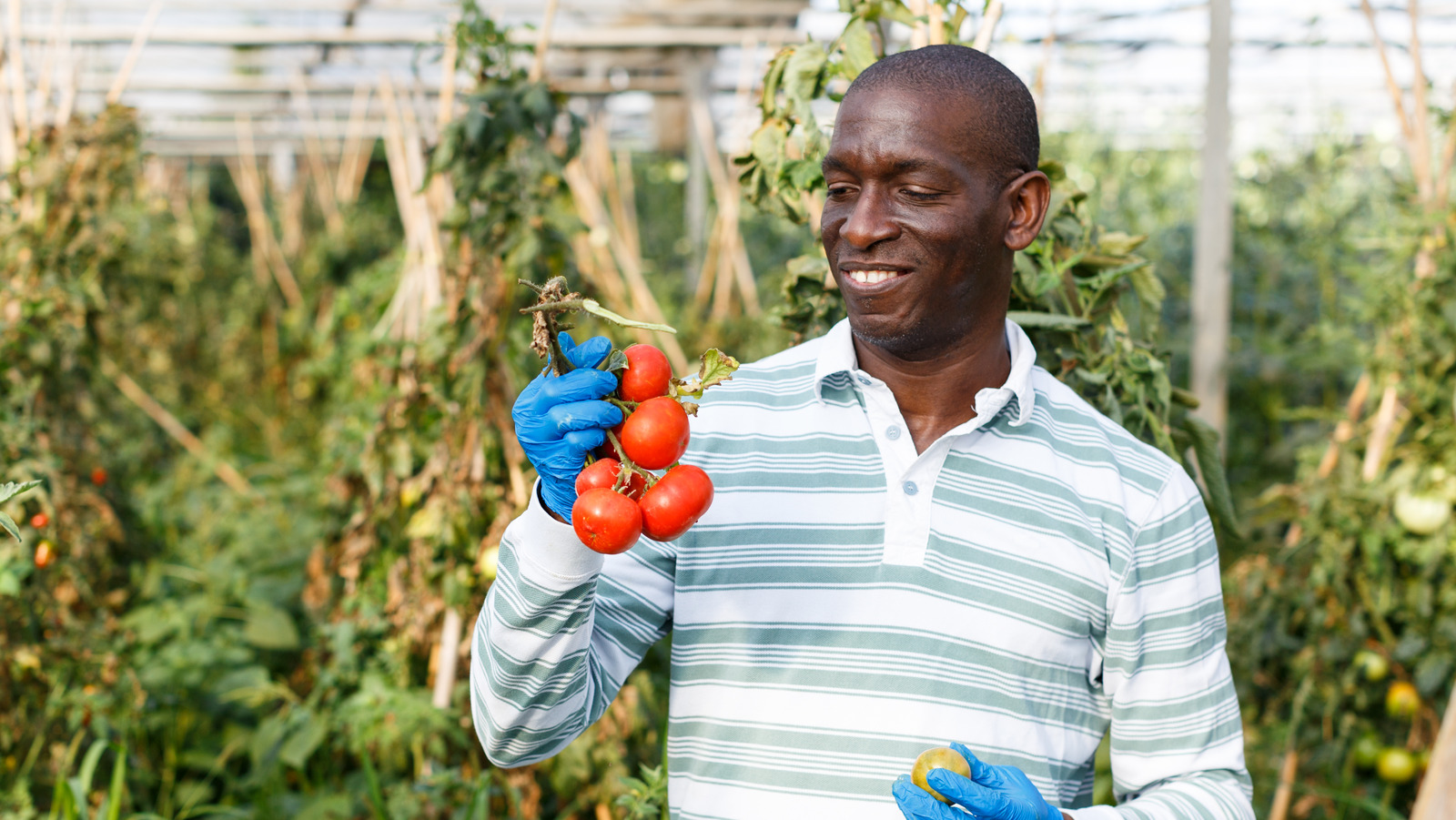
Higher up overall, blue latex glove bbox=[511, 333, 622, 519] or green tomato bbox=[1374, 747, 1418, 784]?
blue latex glove bbox=[511, 333, 622, 519]

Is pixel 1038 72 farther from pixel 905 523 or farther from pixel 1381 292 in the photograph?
pixel 1381 292

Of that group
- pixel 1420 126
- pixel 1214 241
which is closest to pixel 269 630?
pixel 1214 241

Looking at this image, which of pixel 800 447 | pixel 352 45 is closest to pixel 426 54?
pixel 352 45

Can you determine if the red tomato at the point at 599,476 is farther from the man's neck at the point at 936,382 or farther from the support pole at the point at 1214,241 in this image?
the support pole at the point at 1214,241

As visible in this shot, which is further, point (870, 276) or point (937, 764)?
point (870, 276)

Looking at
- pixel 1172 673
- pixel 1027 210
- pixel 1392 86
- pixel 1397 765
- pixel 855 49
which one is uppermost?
pixel 1392 86

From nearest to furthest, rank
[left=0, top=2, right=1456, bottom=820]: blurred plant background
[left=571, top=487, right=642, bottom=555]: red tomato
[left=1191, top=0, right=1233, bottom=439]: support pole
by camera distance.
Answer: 1. [left=571, top=487, right=642, bottom=555]: red tomato
2. [left=0, top=2, right=1456, bottom=820]: blurred plant background
3. [left=1191, top=0, right=1233, bottom=439]: support pole

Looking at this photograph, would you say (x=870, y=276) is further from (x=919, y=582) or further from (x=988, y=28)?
(x=988, y=28)

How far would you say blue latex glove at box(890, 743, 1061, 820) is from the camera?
0.92m

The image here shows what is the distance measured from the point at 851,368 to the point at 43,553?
2.07 meters

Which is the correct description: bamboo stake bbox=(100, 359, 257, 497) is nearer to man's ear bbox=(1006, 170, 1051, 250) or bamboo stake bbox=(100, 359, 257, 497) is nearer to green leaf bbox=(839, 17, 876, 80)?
green leaf bbox=(839, 17, 876, 80)

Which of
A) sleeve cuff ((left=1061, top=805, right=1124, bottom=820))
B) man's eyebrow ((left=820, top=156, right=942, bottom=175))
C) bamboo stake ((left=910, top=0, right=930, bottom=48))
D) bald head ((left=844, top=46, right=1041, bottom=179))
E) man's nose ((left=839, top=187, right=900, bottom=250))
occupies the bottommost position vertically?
sleeve cuff ((left=1061, top=805, right=1124, bottom=820))

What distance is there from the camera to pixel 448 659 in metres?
2.40

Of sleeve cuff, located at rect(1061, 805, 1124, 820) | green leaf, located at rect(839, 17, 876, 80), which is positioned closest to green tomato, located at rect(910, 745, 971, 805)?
sleeve cuff, located at rect(1061, 805, 1124, 820)
